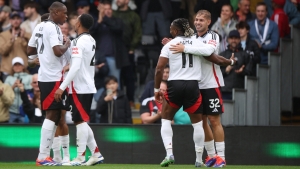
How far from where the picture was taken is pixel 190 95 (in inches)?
473

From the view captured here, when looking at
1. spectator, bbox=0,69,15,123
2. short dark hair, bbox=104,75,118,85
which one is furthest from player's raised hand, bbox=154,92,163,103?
spectator, bbox=0,69,15,123

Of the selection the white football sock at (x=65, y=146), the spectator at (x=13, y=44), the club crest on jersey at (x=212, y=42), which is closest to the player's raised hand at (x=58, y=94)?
the white football sock at (x=65, y=146)

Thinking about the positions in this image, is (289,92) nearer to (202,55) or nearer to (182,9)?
(182,9)

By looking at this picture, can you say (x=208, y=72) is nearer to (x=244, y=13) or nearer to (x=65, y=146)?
(x=65, y=146)

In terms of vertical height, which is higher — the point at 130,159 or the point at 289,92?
the point at 289,92

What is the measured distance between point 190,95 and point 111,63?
21.0ft

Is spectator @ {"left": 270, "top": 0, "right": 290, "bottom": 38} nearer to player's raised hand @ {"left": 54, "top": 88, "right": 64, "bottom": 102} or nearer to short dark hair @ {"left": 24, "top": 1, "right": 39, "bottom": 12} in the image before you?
short dark hair @ {"left": 24, "top": 1, "right": 39, "bottom": 12}

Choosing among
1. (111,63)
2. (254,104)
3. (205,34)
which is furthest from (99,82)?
(205,34)

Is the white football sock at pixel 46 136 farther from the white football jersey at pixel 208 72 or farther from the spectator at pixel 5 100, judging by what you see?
the spectator at pixel 5 100

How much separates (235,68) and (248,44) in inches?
27.1

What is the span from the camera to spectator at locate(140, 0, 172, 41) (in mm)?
18641

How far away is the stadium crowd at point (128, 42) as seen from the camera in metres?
16.5

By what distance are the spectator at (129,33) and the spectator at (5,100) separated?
3.24 meters

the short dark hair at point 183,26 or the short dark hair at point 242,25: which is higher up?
the short dark hair at point 242,25
